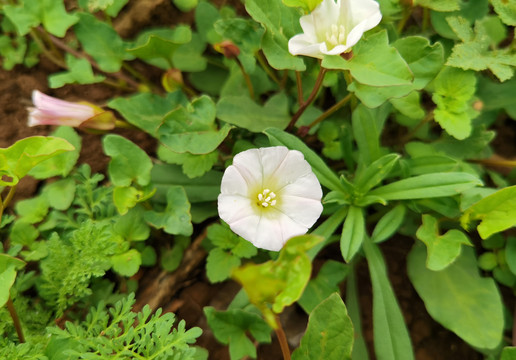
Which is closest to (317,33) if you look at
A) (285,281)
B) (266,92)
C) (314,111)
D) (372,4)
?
(372,4)

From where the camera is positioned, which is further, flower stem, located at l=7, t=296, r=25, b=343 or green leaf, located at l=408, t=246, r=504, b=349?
green leaf, located at l=408, t=246, r=504, b=349

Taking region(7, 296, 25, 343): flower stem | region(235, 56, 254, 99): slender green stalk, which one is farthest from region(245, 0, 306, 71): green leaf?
region(7, 296, 25, 343): flower stem

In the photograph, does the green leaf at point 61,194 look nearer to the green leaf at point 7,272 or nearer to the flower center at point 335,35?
the green leaf at point 7,272

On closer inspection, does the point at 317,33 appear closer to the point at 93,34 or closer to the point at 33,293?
the point at 93,34

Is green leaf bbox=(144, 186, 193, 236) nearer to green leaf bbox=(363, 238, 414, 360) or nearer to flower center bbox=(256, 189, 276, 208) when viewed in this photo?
flower center bbox=(256, 189, 276, 208)

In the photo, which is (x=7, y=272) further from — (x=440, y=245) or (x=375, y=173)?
(x=440, y=245)

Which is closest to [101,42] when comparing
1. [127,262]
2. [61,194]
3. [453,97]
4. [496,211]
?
[61,194]

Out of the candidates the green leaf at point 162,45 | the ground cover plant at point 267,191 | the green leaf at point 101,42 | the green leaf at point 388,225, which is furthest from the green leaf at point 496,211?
the green leaf at point 101,42
